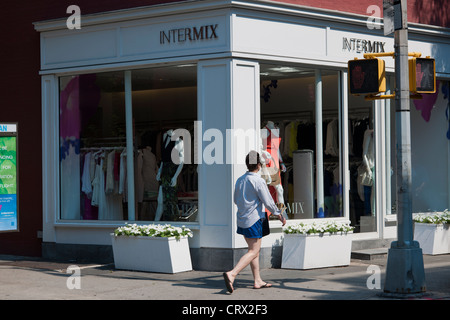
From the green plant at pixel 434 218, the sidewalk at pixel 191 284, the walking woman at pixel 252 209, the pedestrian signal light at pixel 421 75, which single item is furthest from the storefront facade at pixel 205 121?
the pedestrian signal light at pixel 421 75

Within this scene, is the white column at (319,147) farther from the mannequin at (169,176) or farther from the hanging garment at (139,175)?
the hanging garment at (139,175)

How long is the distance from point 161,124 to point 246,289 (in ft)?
14.4

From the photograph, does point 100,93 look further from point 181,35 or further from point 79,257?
point 79,257

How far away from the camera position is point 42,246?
48.8ft

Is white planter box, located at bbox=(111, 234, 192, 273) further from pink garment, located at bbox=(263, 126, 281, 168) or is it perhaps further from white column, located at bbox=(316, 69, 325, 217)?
white column, located at bbox=(316, 69, 325, 217)

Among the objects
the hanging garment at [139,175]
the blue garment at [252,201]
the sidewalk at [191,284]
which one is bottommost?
the sidewalk at [191,284]

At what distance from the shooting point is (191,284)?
11352 millimetres

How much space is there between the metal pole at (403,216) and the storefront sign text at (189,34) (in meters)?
3.77

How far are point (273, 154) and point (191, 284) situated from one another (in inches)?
136

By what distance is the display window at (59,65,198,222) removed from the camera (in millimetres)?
13633

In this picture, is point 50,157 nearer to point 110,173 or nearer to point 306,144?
point 110,173

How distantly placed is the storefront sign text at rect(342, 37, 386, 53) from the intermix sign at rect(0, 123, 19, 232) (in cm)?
622

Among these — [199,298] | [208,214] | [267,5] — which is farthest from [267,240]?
[267,5]

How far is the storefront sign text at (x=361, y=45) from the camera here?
14.4 meters
